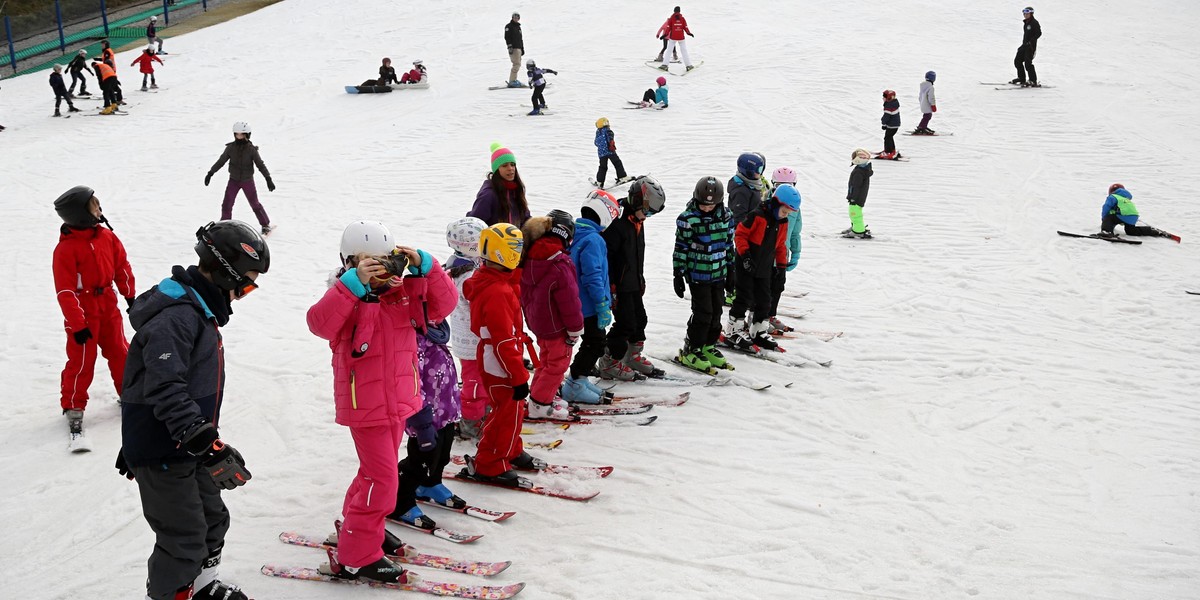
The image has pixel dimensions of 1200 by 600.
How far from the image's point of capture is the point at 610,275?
7.45m

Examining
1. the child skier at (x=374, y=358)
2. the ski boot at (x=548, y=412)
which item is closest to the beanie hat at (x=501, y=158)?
the ski boot at (x=548, y=412)

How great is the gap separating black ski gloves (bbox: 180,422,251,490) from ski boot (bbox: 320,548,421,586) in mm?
1007

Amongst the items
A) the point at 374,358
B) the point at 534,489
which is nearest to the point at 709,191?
the point at 534,489

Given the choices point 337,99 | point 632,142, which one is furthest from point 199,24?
point 632,142

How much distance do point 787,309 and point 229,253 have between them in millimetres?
7584

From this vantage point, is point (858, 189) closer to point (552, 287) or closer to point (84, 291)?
point (552, 287)

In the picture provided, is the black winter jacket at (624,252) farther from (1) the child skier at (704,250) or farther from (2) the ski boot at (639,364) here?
(2) the ski boot at (639,364)

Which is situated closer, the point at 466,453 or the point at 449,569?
the point at 449,569

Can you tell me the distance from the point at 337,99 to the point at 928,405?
19.1 meters

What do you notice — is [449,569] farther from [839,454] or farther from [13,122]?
[13,122]

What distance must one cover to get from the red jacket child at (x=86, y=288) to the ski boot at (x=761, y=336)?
588 cm

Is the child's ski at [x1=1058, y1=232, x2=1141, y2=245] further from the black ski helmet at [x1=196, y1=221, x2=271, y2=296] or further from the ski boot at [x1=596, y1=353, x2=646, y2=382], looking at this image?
the black ski helmet at [x1=196, y1=221, x2=271, y2=296]

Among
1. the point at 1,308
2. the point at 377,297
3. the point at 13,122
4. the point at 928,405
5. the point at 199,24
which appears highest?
the point at 199,24

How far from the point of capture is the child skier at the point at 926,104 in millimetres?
18494
